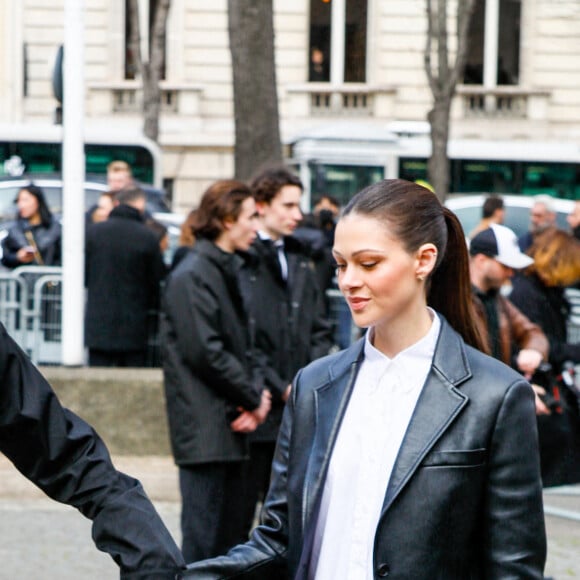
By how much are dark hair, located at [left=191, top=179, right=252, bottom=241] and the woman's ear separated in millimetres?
3097

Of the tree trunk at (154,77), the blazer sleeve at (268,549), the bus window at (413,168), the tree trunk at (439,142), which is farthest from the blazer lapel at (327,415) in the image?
the tree trunk at (154,77)

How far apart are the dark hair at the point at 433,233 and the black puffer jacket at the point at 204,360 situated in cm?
276

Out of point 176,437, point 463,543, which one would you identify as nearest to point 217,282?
point 176,437

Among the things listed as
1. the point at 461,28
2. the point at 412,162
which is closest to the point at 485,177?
the point at 412,162

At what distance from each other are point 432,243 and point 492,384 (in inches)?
13.3

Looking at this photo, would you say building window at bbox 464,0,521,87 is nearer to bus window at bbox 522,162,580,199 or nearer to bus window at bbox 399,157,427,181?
bus window at bbox 522,162,580,199

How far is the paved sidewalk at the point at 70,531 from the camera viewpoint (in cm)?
696

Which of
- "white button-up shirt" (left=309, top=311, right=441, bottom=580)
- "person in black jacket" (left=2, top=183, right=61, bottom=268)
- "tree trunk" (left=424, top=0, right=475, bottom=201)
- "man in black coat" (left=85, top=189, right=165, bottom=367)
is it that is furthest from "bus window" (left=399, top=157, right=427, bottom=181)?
"white button-up shirt" (left=309, top=311, right=441, bottom=580)

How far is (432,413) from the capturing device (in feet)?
9.67

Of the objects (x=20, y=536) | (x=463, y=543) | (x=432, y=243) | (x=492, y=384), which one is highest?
(x=432, y=243)

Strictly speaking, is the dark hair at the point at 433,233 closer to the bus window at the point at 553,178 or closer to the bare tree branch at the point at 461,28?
the bare tree branch at the point at 461,28

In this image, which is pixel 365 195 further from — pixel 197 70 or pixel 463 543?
pixel 197 70

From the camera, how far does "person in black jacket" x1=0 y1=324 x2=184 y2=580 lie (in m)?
3.04

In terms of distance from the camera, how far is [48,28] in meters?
31.7
